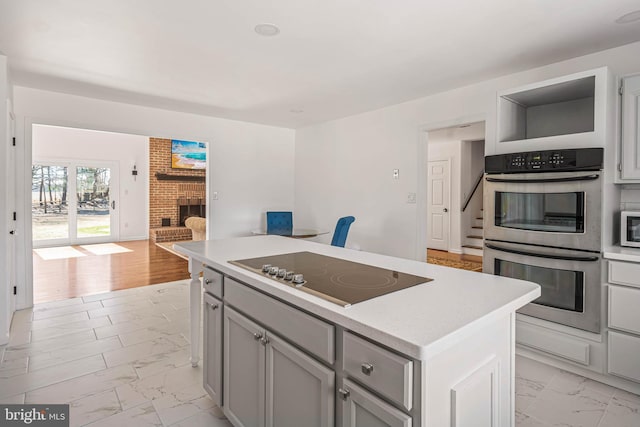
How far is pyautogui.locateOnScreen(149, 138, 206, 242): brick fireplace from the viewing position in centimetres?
909

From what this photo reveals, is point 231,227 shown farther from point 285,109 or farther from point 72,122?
point 72,122

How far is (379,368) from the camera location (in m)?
0.96

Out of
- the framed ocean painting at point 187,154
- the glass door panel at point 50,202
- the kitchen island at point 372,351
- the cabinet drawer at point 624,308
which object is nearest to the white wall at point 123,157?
the glass door panel at point 50,202

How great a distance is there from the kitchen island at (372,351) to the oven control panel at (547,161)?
1492 millimetres

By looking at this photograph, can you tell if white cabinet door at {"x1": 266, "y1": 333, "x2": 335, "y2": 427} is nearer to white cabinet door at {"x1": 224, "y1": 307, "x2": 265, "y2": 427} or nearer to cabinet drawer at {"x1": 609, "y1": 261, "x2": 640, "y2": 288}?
white cabinet door at {"x1": 224, "y1": 307, "x2": 265, "y2": 427}

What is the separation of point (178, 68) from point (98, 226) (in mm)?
6903

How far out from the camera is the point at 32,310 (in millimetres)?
3736

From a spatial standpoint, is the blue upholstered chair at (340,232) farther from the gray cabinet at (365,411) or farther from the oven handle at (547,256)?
the gray cabinet at (365,411)

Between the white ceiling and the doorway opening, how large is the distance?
362 cm

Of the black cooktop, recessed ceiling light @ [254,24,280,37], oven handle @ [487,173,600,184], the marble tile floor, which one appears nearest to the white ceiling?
recessed ceiling light @ [254,24,280,37]

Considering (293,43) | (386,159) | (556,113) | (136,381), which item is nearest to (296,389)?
(136,381)

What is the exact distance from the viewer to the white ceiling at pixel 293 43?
219cm

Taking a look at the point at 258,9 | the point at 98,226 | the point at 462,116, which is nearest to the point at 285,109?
the point at 462,116

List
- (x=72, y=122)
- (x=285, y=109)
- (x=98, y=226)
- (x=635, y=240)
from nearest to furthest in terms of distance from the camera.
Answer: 1. (x=635, y=240)
2. (x=72, y=122)
3. (x=285, y=109)
4. (x=98, y=226)
